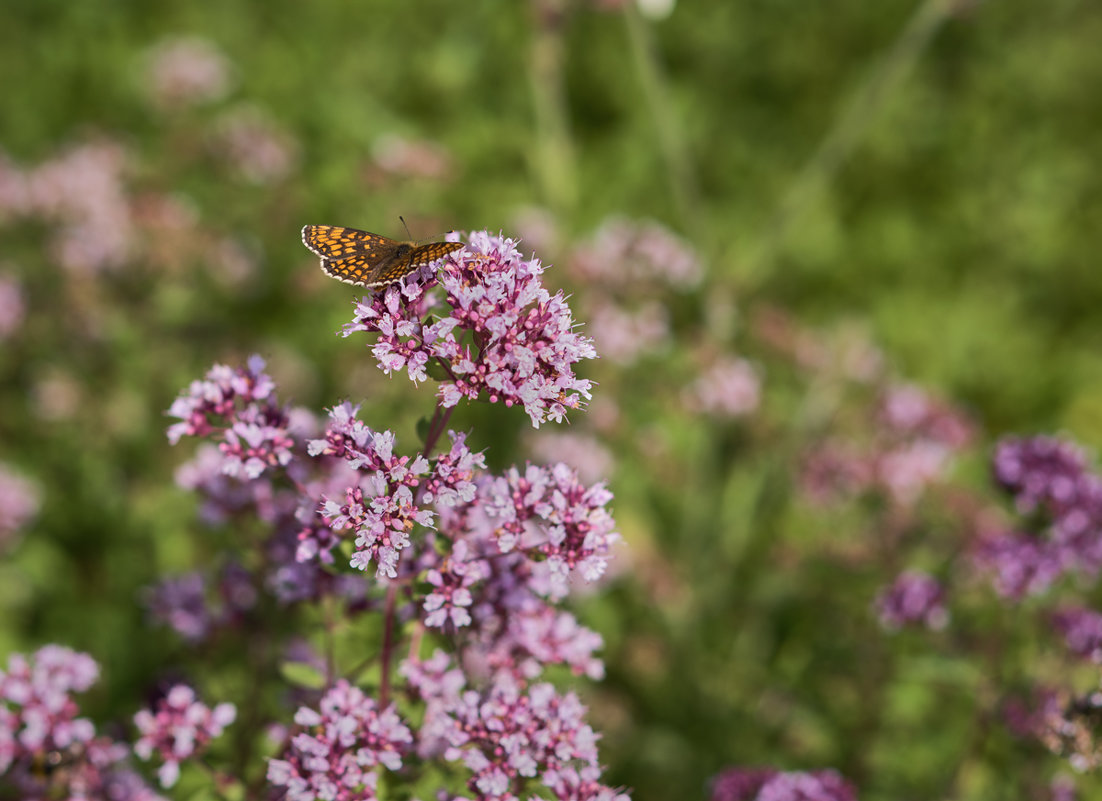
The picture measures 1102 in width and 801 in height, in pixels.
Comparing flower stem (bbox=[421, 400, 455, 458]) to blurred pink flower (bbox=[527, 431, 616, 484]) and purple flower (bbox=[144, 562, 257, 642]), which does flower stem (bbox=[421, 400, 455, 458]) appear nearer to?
purple flower (bbox=[144, 562, 257, 642])

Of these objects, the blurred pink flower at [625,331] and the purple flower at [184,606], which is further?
the blurred pink flower at [625,331]

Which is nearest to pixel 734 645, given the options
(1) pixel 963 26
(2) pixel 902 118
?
(2) pixel 902 118

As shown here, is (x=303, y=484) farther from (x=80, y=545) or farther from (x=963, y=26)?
(x=963, y=26)

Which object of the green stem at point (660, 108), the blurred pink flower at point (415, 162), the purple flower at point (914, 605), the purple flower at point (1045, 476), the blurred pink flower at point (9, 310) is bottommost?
the purple flower at point (914, 605)

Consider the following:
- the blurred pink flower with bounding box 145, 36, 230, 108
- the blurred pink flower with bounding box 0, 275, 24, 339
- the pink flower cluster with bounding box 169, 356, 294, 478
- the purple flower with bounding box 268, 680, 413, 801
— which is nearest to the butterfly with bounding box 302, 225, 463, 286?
the pink flower cluster with bounding box 169, 356, 294, 478

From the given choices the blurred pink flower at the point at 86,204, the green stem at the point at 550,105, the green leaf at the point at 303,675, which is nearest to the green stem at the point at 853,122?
the green stem at the point at 550,105

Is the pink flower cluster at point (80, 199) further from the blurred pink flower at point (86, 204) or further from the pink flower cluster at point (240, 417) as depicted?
the pink flower cluster at point (240, 417)
